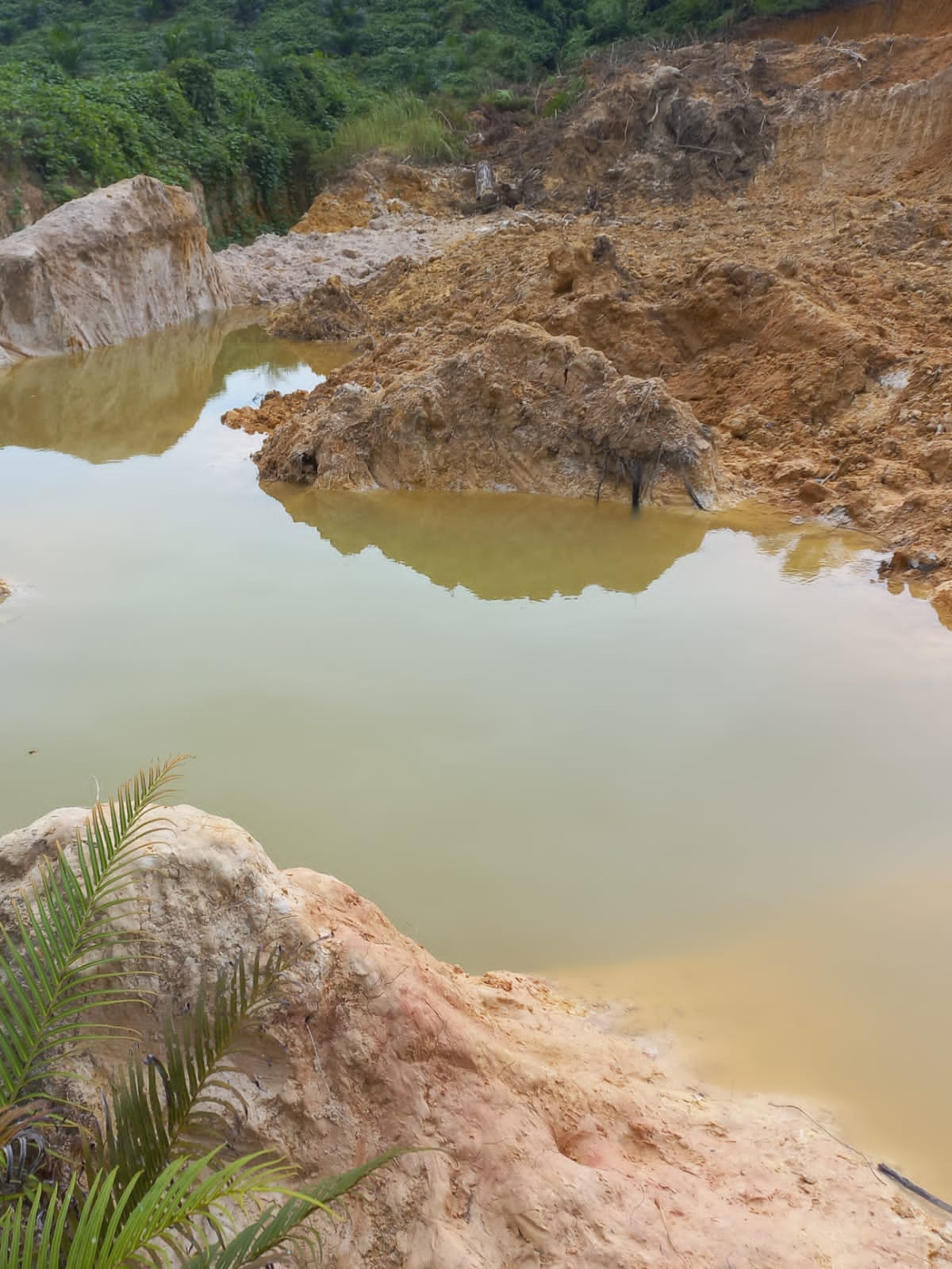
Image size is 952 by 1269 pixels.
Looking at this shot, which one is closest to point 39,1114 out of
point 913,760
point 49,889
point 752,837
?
point 49,889

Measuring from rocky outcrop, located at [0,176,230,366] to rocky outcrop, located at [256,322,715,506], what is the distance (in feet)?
25.5

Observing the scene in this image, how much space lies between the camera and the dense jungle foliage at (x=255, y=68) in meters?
19.4

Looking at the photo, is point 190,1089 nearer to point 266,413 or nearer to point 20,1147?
point 20,1147

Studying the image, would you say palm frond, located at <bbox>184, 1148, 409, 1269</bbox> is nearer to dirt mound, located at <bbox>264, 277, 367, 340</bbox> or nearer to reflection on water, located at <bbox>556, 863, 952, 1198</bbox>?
reflection on water, located at <bbox>556, 863, 952, 1198</bbox>

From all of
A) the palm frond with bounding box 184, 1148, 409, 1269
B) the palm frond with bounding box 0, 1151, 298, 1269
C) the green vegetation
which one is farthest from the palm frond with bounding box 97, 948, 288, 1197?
the palm frond with bounding box 184, 1148, 409, 1269

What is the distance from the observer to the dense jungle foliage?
1941cm

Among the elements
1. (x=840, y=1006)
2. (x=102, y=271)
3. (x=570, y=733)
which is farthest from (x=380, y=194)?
(x=840, y=1006)

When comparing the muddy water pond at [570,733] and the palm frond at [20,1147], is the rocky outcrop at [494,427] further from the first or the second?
the palm frond at [20,1147]

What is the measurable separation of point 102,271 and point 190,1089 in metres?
15.9

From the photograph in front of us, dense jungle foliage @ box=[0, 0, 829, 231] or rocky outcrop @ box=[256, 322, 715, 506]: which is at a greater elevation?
dense jungle foliage @ box=[0, 0, 829, 231]

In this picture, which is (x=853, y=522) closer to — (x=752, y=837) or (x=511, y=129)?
(x=752, y=837)

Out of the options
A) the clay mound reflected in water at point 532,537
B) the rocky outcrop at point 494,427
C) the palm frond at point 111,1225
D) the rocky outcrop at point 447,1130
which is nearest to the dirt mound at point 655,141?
the rocky outcrop at point 494,427

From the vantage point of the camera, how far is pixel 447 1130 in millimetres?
2268

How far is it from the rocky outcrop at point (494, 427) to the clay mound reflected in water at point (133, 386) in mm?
2568
